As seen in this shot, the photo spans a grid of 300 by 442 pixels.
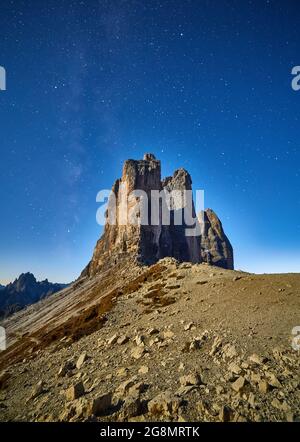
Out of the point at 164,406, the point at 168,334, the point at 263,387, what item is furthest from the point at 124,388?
the point at 168,334

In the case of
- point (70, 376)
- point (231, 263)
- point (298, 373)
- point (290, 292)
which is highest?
point (231, 263)

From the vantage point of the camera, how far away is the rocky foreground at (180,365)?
7.93 metres

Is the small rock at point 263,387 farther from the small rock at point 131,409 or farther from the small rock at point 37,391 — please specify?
the small rock at point 37,391

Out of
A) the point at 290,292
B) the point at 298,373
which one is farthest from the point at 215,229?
the point at 298,373

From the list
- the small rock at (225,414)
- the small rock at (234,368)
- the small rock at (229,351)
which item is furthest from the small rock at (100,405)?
the small rock at (229,351)

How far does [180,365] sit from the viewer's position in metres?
11.0

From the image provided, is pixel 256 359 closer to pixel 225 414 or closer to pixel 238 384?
pixel 238 384

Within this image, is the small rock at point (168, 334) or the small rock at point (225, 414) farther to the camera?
the small rock at point (168, 334)

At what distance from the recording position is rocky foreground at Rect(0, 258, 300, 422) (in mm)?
7930

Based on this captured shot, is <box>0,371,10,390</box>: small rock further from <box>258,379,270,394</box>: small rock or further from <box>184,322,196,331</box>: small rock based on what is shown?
<box>258,379,270,394</box>: small rock

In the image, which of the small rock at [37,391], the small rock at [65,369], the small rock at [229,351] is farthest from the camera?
the small rock at [65,369]

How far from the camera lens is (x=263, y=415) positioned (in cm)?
709
